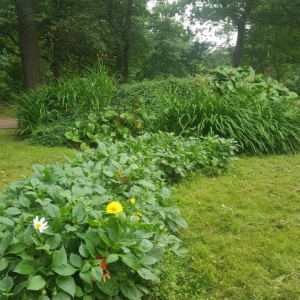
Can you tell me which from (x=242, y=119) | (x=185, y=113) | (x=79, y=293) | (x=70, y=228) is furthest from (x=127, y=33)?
(x=79, y=293)

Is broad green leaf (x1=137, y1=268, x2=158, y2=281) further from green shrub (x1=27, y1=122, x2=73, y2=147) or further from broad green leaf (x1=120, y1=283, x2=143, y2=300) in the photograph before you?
green shrub (x1=27, y1=122, x2=73, y2=147)

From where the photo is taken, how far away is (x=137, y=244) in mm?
1553

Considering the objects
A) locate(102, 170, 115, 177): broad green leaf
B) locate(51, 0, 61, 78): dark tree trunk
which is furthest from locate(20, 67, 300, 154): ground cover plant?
locate(51, 0, 61, 78): dark tree trunk

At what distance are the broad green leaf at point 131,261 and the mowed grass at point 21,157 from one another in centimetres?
217

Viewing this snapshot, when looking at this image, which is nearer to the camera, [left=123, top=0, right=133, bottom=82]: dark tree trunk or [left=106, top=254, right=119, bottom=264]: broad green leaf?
[left=106, top=254, right=119, bottom=264]: broad green leaf

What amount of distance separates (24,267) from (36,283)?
4.0 inches

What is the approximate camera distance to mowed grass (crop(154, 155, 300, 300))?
1.84 metres

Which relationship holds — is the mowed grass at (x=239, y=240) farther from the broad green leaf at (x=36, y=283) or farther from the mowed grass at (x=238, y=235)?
the broad green leaf at (x=36, y=283)

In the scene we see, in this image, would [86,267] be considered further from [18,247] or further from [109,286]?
[18,247]

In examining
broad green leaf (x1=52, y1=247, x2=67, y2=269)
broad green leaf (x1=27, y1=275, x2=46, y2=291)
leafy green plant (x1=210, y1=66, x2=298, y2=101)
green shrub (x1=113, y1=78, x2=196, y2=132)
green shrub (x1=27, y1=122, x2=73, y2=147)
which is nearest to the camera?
broad green leaf (x1=27, y1=275, x2=46, y2=291)

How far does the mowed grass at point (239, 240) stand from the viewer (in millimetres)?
1837

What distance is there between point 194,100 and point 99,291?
4085 millimetres

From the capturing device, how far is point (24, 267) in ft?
4.39

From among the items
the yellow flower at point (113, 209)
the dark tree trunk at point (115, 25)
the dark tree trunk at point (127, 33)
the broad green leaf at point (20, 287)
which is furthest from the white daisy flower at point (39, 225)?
the dark tree trunk at point (127, 33)
